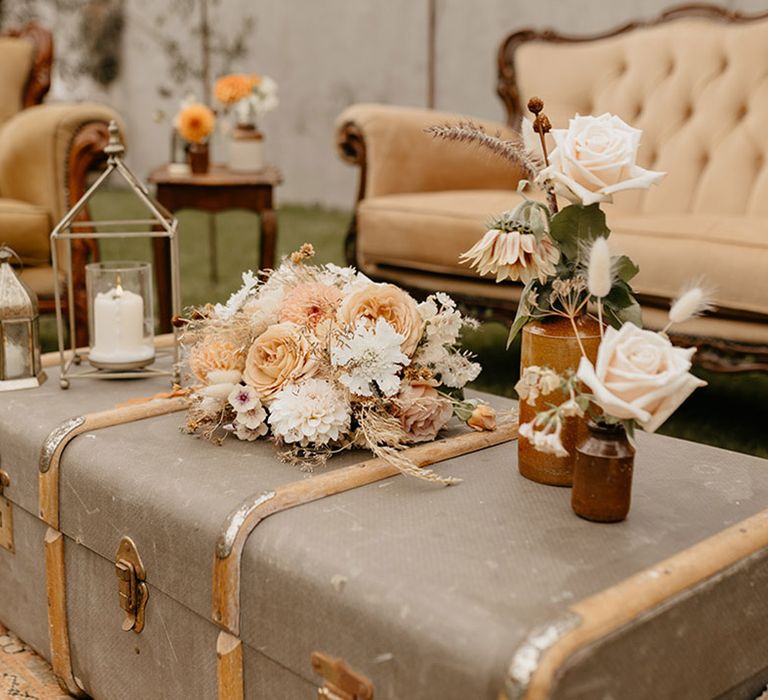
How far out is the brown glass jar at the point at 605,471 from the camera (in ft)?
3.12

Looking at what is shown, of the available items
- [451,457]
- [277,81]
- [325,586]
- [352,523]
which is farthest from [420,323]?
[277,81]

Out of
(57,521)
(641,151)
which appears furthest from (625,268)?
(641,151)

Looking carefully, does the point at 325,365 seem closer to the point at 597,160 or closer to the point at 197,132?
the point at 597,160

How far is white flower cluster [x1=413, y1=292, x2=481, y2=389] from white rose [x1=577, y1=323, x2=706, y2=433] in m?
0.36

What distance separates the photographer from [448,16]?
18.7 feet

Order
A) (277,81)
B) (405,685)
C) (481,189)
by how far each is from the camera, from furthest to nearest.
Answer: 1. (277,81)
2. (481,189)
3. (405,685)

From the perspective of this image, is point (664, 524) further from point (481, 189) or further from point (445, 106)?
point (445, 106)

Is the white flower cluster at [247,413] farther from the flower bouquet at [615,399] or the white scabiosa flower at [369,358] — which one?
the flower bouquet at [615,399]

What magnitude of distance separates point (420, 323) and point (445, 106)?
4.79m

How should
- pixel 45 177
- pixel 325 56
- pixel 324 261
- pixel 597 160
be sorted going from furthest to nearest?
1. pixel 325 56
2. pixel 324 261
3. pixel 45 177
4. pixel 597 160

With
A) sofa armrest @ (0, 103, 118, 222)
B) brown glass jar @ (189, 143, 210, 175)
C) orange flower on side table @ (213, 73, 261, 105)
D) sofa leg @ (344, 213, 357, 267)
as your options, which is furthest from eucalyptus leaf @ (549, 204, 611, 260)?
orange flower on side table @ (213, 73, 261, 105)

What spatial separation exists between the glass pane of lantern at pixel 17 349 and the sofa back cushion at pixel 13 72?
1.83m

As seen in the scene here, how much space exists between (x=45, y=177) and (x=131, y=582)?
1835 millimetres

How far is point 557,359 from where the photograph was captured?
107cm
